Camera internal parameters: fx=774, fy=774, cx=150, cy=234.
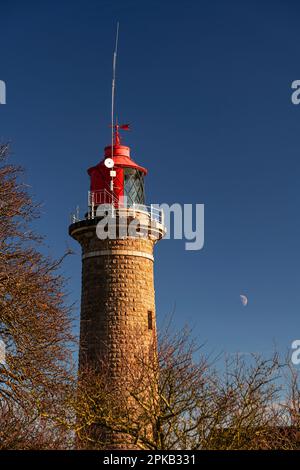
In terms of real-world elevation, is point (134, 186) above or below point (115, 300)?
above

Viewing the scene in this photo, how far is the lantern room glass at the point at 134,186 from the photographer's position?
33875 millimetres

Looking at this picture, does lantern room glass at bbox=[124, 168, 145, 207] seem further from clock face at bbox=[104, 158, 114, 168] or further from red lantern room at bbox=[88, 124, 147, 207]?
clock face at bbox=[104, 158, 114, 168]

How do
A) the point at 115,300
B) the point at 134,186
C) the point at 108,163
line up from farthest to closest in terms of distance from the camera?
the point at 134,186 < the point at 108,163 < the point at 115,300

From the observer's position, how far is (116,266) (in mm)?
31953

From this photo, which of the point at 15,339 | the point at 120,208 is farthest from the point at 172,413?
the point at 120,208

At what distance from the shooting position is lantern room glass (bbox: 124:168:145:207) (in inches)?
1334

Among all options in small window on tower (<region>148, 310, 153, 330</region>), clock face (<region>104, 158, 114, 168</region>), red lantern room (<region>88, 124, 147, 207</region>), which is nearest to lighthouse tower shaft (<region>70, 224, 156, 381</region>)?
small window on tower (<region>148, 310, 153, 330</region>)

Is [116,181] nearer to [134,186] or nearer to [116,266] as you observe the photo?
[134,186]

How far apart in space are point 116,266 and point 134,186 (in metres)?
4.25

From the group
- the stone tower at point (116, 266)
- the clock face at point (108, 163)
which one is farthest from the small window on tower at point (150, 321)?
the clock face at point (108, 163)

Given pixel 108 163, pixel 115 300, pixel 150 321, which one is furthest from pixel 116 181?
pixel 150 321

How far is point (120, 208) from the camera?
3309 centimetres

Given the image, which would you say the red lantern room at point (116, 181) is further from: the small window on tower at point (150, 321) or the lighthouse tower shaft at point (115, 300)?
the small window on tower at point (150, 321)

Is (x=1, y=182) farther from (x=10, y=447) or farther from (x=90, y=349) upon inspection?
(x=90, y=349)
